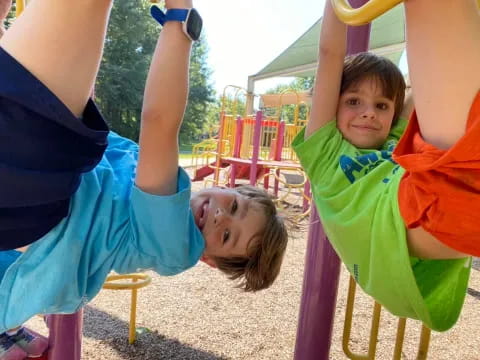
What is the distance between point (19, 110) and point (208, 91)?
2840 centimetres

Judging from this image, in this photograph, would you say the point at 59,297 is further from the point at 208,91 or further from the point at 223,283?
the point at 208,91

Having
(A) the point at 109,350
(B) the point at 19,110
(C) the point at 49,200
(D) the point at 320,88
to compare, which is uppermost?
(D) the point at 320,88

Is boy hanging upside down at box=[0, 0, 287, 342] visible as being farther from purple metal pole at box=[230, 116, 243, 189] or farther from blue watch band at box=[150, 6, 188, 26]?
purple metal pole at box=[230, 116, 243, 189]

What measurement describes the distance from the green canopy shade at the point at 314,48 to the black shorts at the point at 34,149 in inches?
199

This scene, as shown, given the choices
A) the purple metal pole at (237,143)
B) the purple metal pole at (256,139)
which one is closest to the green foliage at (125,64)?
the purple metal pole at (237,143)

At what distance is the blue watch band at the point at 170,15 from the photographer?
3.01 feet

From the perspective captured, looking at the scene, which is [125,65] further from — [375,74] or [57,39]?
[57,39]

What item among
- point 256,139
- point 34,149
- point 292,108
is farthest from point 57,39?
point 292,108

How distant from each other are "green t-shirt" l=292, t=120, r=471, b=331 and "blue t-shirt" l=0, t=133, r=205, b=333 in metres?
0.42

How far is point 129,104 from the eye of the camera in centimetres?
2205

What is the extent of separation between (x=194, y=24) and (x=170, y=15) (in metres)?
0.05

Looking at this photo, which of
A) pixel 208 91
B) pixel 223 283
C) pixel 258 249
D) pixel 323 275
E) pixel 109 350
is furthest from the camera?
pixel 208 91

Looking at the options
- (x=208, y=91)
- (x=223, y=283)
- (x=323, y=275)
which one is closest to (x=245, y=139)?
(x=223, y=283)

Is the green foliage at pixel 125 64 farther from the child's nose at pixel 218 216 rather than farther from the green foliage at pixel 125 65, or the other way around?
the child's nose at pixel 218 216
